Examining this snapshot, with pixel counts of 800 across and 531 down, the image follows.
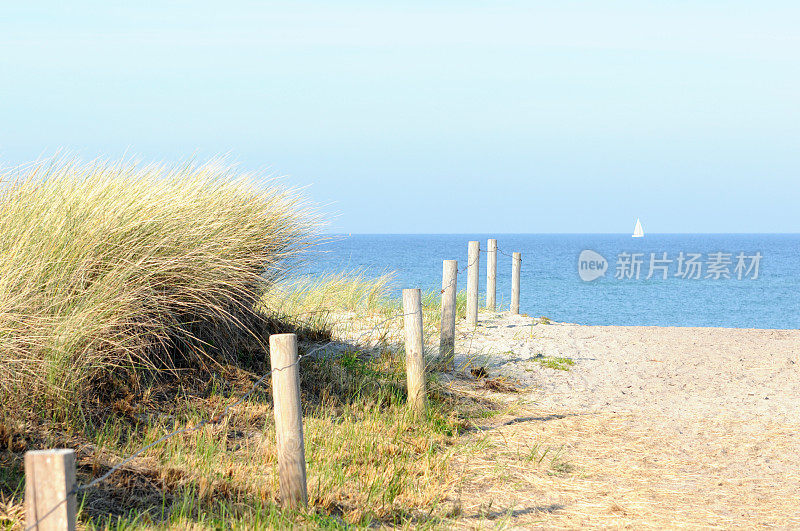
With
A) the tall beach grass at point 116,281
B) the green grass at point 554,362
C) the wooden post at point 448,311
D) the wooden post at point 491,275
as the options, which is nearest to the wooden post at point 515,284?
the wooden post at point 491,275

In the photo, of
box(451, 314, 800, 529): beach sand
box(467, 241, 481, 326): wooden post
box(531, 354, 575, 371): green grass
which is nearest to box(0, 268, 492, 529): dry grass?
box(451, 314, 800, 529): beach sand

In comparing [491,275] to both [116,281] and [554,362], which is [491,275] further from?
[116,281]

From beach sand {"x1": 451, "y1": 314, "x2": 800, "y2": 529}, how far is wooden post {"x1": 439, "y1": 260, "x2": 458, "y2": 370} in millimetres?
291

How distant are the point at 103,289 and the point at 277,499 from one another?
2.11m

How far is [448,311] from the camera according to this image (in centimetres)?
796

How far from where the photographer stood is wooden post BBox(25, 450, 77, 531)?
2.10 metres

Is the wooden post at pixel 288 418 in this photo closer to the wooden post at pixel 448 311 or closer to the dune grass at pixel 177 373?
the dune grass at pixel 177 373

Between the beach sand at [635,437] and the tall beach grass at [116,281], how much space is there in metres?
2.35

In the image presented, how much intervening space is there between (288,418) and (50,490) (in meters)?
1.61

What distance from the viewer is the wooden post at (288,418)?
3580mm

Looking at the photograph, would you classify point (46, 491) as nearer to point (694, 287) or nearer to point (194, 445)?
point (194, 445)

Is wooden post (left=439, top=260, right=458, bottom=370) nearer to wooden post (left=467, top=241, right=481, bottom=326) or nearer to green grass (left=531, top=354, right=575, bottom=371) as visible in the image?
green grass (left=531, top=354, right=575, bottom=371)

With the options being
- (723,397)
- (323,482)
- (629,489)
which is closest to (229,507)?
(323,482)

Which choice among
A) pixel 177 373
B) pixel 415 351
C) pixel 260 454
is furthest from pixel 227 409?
pixel 415 351
